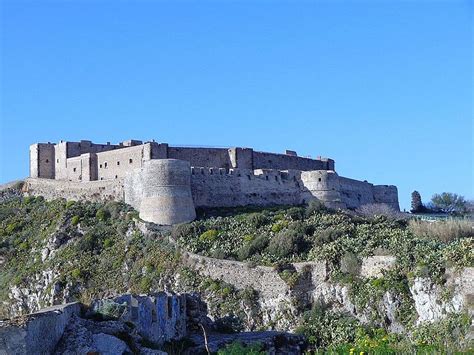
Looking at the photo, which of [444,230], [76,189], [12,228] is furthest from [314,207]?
[12,228]

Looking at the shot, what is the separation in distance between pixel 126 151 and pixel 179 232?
814 cm

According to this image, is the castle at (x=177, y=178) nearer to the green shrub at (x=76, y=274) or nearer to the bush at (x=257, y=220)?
the bush at (x=257, y=220)

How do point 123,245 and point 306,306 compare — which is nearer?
point 306,306

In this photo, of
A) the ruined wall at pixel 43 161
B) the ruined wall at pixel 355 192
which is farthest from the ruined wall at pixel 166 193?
the ruined wall at pixel 355 192

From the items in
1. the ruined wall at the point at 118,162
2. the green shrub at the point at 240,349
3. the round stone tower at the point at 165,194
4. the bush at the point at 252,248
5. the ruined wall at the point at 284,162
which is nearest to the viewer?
the green shrub at the point at 240,349

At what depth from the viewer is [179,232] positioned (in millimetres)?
39312

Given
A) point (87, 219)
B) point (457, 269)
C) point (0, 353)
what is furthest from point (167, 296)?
point (87, 219)

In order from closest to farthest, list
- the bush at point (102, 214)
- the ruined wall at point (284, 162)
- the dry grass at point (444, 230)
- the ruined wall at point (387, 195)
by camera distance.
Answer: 1. the dry grass at point (444, 230)
2. the bush at point (102, 214)
3. the ruined wall at point (284, 162)
4. the ruined wall at point (387, 195)

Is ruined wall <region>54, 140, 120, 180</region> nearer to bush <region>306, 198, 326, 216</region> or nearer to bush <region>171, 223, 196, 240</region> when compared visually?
bush <region>171, 223, 196, 240</region>

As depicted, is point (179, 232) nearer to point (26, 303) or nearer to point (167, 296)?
point (26, 303)

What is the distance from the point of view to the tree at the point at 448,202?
64.0m

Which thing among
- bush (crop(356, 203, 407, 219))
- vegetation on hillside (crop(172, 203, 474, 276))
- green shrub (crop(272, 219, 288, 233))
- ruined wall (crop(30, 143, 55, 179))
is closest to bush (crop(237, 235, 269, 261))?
vegetation on hillside (crop(172, 203, 474, 276))

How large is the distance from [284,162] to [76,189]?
12.5 meters

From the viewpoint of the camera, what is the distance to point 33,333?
612 inches
